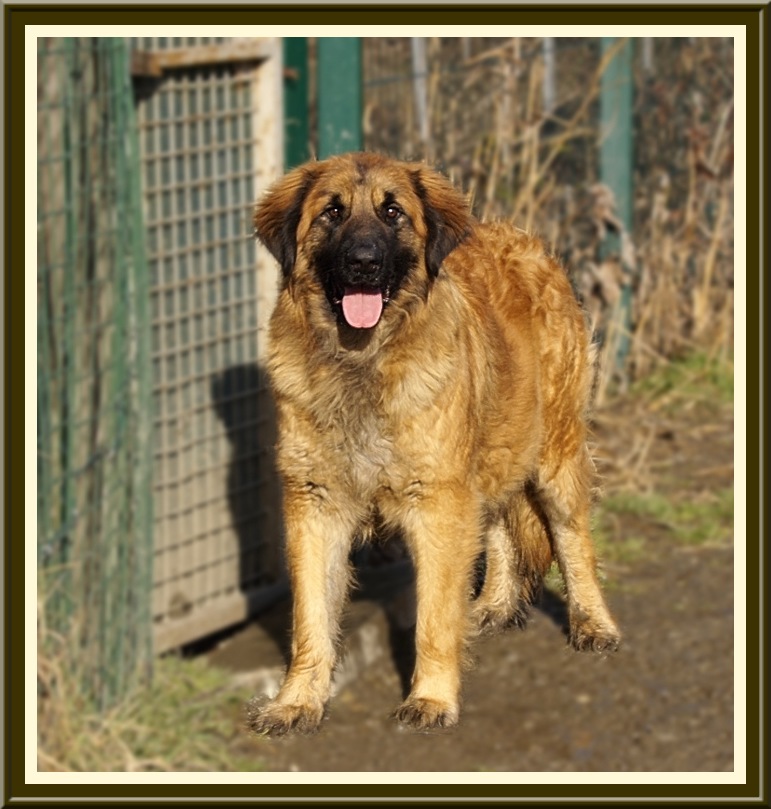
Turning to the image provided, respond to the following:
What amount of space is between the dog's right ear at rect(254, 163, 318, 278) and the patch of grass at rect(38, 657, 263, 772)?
23.7 feet

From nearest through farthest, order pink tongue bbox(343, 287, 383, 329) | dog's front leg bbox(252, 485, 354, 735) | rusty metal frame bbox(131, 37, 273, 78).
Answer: pink tongue bbox(343, 287, 383, 329) < dog's front leg bbox(252, 485, 354, 735) < rusty metal frame bbox(131, 37, 273, 78)

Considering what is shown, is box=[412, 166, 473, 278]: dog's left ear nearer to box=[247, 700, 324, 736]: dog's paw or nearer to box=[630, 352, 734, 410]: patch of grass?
box=[247, 700, 324, 736]: dog's paw

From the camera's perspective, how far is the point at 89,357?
12055mm

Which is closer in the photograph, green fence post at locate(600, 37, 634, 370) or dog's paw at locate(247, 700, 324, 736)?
dog's paw at locate(247, 700, 324, 736)

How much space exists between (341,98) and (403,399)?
2.42 metres

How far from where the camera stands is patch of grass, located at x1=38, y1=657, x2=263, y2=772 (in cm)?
1212

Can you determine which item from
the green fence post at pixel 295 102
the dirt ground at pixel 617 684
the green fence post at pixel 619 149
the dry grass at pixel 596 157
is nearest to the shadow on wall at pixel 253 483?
the dirt ground at pixel 617 684

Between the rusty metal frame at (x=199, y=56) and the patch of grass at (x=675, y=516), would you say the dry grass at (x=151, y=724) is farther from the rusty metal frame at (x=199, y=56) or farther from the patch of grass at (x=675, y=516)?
the rusty metal frame at (x=199, y=56)

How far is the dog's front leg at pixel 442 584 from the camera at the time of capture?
522 centimetres

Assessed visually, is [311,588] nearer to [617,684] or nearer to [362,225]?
[362,225]

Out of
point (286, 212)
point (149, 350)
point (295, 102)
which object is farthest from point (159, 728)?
point (286, 212)

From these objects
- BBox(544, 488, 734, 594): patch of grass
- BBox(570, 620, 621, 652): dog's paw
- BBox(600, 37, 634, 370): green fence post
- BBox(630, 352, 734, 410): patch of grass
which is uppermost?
BBox(600, 37, 634, 370): green fence post

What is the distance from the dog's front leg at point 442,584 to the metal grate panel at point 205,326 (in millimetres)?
7736

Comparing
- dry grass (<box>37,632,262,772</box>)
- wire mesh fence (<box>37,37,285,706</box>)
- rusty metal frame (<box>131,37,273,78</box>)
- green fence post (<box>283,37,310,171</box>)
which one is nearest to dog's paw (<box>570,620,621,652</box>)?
wire mesh fence (<box>37,37,285,706</box>)
